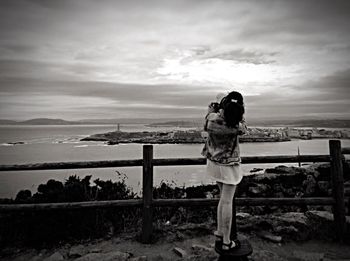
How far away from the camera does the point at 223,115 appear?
2576 millimetres

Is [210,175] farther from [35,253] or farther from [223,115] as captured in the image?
[35,253]

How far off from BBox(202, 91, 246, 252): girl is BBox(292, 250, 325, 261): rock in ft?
3.77

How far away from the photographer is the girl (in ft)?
8.52

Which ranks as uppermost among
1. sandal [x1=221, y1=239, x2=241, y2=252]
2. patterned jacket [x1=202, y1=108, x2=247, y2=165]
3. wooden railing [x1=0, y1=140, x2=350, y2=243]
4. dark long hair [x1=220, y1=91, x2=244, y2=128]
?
dark long hair [x1=220, y1=91, x2=244, y2=128]

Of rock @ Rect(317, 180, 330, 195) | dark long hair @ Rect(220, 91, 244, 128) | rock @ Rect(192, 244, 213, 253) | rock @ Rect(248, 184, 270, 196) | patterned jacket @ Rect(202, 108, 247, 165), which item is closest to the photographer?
dark long hair @ Rect(220, 91, 244, 128)

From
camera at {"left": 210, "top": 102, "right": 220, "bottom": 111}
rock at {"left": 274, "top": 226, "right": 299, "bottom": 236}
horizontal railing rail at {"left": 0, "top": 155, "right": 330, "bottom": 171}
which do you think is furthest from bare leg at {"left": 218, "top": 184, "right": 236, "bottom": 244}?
rock at {"left": 274, "top": 226, "right": 299, "bottom": 236}

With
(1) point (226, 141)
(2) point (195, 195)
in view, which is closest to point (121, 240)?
(1) point (226, 141)

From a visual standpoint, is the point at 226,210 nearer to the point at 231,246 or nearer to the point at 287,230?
the point at 231,246

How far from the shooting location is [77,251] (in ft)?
11.9

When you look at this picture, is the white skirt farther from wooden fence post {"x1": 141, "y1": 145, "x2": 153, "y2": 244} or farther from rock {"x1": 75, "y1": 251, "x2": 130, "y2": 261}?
rock {"x1": 75, "y1": 251, "x2": 130, "y2": 261}

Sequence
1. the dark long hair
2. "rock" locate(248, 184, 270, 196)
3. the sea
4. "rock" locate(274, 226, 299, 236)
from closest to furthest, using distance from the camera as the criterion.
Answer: the dark long hair < "rock" locate(274, 226, 299, 236) < "rock" locate(248, 184, 270, 196) < the sea

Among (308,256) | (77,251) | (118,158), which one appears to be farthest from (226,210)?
(118,158)

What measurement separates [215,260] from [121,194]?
2.85 meters

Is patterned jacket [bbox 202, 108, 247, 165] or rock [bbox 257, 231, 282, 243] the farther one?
rock [bbox 257, 231, 282, 243]
